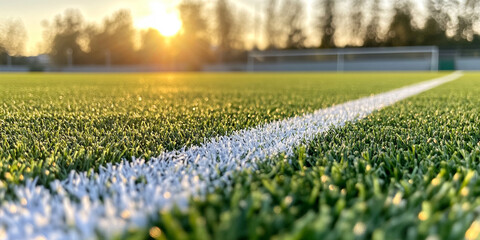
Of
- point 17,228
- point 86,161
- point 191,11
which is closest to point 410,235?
point 17,228

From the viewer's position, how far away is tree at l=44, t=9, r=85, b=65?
44.3 meters

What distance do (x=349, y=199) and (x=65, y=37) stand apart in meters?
51.9

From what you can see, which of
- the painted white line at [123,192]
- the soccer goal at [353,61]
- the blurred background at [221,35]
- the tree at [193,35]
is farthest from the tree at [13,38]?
the painted white line at [123,192]

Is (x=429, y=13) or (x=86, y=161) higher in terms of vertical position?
(x=429, y=13)

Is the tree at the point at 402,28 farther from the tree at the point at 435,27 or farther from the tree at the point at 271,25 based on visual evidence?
the tree at the point at 271,25

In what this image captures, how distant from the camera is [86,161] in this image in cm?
109

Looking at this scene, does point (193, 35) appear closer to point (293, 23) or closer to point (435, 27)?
point (293, 23)

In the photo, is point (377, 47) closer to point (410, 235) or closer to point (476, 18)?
point (476, 18)

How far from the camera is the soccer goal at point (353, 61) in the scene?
24.4 m

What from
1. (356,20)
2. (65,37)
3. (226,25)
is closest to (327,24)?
(356,20)

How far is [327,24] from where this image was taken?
130 feet

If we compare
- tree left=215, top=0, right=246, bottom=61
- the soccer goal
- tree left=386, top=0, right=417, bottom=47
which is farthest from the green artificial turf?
tree left=215, top=0, right=246, bottom=61

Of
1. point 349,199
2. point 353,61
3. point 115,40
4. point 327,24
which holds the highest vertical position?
point 327,24

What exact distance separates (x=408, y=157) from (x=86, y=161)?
0.94 m
